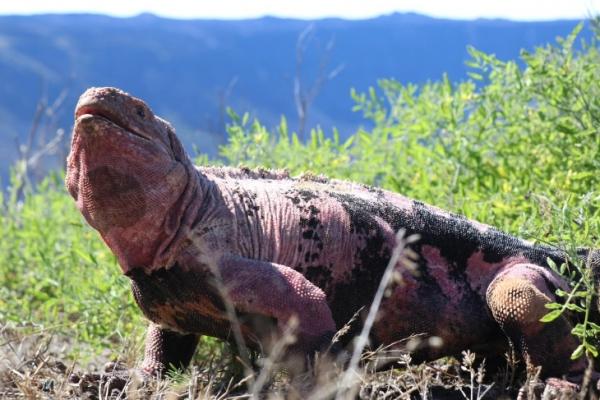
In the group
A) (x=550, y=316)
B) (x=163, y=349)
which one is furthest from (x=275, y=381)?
(x=550, y=316)

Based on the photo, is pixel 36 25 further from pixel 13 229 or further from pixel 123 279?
pixel 123 279

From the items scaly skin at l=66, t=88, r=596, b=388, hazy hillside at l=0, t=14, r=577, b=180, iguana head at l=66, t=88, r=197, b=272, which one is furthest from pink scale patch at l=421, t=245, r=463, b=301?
hazy hillside at l=0, t=14, r=577, b=180

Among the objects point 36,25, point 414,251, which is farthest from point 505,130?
point 36,25

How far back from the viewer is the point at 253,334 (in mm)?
4395

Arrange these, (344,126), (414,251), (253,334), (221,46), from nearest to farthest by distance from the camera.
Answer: (253,334) < (414,251) < (344,126) < (221,46)

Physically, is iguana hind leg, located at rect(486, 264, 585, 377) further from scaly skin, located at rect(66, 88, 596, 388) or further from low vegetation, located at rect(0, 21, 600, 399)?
low vegetation, located at rect(0, 21, 600, 399)

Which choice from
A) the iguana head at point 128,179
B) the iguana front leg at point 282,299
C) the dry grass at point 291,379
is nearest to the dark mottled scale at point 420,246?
the dry grass at point 291,379

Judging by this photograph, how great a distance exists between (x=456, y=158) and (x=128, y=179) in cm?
313

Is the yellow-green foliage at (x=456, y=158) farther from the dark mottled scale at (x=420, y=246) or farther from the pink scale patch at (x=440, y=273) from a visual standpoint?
the pink scale patch at (x=440, y=273)

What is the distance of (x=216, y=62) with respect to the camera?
29953mm

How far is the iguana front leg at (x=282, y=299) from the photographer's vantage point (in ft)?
13.9

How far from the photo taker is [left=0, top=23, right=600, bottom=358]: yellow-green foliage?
6.12 m

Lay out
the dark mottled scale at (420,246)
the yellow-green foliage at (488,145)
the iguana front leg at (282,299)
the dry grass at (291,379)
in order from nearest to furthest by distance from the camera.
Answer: the dry grass at (291,379), the iguana front leg at (282,299), the dark mottled scale at (420,246), the yellow-green foliage at (488,145)

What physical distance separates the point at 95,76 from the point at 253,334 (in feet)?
82.9
